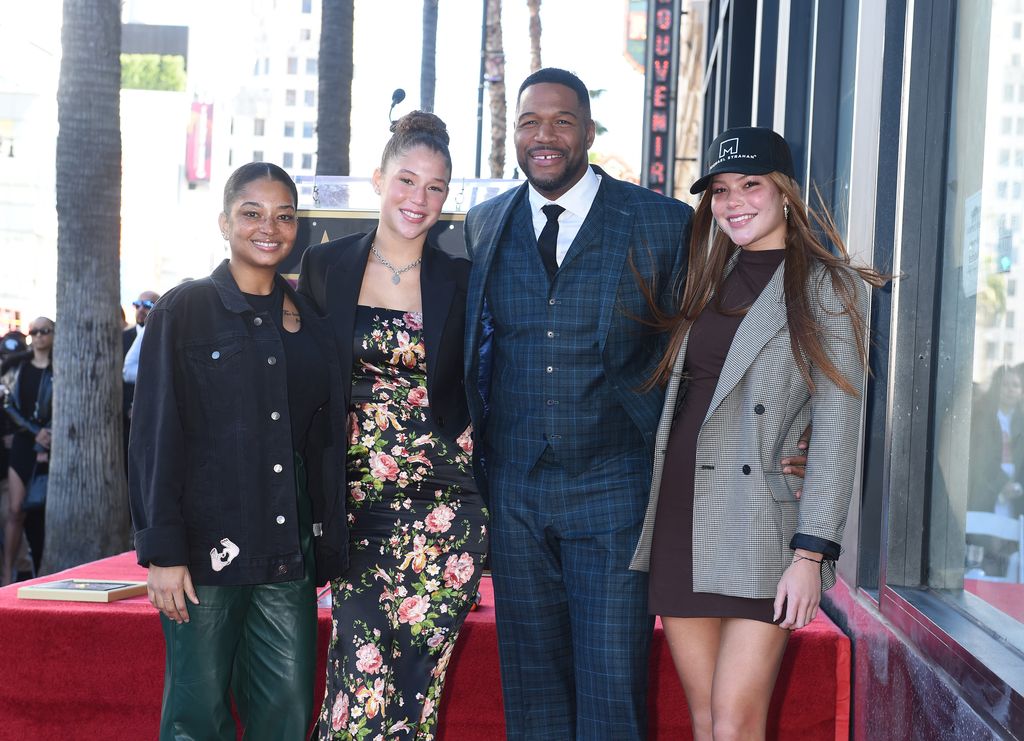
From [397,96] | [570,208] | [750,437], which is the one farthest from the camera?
[397,96]

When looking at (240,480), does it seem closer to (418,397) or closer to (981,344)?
(418,397)

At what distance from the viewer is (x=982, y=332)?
3.11m

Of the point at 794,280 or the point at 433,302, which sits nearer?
the point at 794,280

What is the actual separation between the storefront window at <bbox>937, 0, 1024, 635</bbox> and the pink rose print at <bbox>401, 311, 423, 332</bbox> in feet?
5.19

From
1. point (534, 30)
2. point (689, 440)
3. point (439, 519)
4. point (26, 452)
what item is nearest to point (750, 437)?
point (689, 440)

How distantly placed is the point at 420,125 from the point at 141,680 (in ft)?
7.73

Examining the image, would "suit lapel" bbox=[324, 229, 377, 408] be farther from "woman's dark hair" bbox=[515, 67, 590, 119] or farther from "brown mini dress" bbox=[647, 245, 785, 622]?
"brown mini dress" bbox=[647, 245, 785, 622]

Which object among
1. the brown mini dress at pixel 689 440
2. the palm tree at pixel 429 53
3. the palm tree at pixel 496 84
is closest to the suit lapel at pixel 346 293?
the brown mini dress at pixel 689 440

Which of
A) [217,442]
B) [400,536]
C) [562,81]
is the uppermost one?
[562,81]

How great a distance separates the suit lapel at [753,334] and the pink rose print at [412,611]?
3.40 feet

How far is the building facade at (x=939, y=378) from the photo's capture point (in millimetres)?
2881

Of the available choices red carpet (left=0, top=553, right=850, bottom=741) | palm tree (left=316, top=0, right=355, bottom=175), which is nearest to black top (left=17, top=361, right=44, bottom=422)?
palm tree (left=316, top=0, right=355, bottom=175)

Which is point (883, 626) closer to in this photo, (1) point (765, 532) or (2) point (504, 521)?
(1) point (765, 532)

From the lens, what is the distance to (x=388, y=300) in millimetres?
3539
